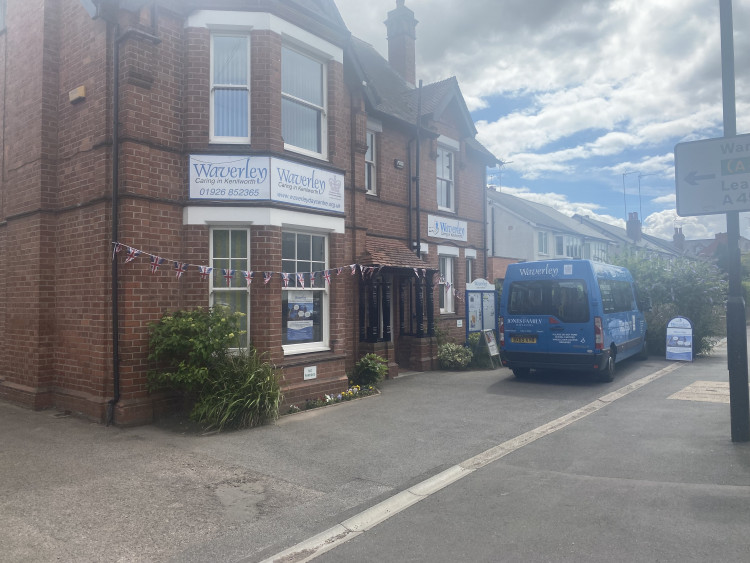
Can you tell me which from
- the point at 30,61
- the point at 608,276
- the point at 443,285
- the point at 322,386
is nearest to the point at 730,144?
the point at 608,276

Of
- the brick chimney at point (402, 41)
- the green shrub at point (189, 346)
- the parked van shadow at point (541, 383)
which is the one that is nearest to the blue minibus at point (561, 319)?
the parked van shadow at point (541, 383)

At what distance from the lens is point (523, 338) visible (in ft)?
38.9

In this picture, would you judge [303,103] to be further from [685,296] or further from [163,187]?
[685,296]

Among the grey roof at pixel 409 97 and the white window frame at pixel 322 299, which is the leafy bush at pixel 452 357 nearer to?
the white window frame at pixel 322 299

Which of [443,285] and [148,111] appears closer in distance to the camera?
[148,111]

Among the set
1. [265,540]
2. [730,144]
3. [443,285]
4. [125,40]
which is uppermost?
[125,40]

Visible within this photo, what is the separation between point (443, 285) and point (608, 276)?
15.9ft

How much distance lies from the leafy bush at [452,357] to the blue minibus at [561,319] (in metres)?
1.99

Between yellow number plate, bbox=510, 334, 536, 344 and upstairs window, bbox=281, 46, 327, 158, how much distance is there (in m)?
5.43

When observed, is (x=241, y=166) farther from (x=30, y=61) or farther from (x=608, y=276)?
(x=608, y=276)

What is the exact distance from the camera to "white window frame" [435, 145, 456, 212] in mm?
16141

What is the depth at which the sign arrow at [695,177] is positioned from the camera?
678 centimetres

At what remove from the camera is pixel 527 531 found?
176 inches

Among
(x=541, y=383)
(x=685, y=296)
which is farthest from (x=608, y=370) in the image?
(x=685, y=296)
